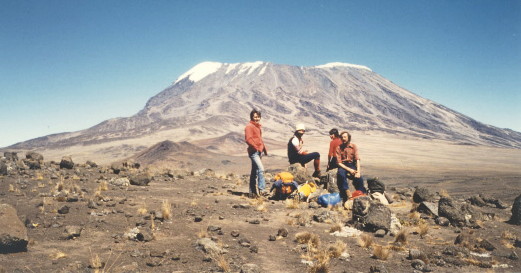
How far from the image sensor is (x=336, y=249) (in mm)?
4691

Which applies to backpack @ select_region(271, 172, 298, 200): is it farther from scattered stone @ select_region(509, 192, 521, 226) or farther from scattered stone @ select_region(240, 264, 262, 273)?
scattered stone @ select_region(509, 192, 521, 226)

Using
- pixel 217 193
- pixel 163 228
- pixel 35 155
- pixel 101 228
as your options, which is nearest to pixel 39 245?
pixel 101 228

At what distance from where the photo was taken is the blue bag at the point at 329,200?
7.67 m

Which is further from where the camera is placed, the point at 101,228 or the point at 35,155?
the point at 35,155

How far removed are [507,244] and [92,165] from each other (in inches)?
542

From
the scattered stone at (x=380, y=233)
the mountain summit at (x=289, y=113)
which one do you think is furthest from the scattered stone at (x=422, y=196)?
the mountain summit at (x=289, y=113)

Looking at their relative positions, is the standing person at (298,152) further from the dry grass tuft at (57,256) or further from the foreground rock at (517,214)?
the dry grass tuft at (57,256)

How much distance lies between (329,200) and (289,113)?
435ft

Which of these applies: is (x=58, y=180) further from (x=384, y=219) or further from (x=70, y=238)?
(x=384, y=219)

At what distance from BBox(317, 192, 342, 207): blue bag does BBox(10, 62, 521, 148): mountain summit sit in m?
76.0

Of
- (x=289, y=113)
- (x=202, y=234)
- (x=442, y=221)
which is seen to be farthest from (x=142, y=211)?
(x=289, y=113)

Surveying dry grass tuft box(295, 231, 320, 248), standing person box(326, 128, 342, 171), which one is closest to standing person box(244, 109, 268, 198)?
standing person box(326, 128, 342, 171)

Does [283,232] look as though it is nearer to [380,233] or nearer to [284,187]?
[380,233]

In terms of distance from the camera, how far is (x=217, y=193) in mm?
9047
